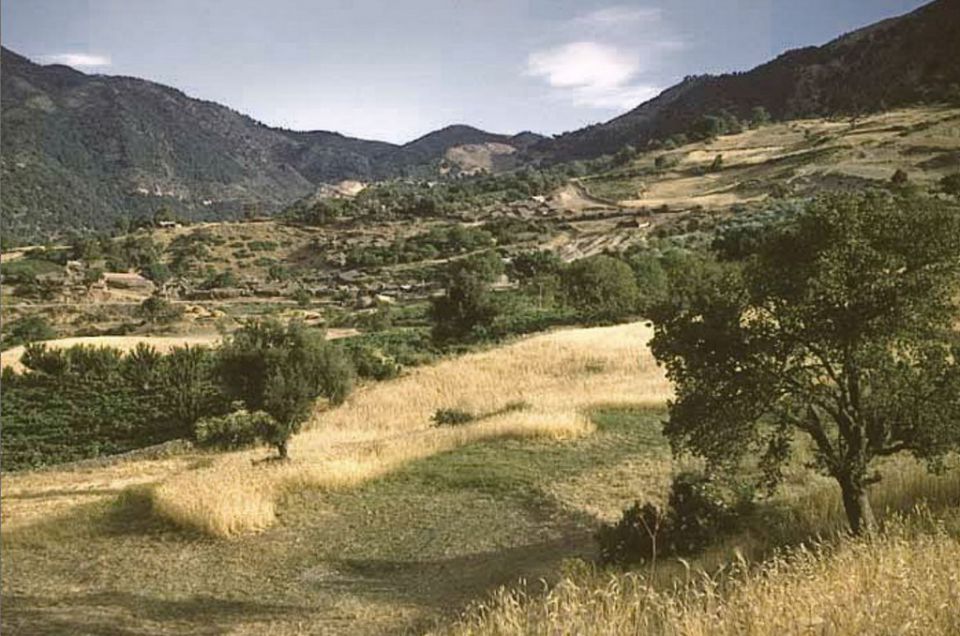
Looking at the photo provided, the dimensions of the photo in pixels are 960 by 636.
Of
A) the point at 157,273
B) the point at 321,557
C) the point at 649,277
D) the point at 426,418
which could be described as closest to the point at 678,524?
the point at 321,557

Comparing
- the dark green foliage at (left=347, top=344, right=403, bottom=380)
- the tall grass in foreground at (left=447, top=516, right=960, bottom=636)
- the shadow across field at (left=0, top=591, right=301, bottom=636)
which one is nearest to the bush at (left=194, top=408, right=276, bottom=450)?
the dark green foliage at (left=347, top=344, right=403, bottom=380)

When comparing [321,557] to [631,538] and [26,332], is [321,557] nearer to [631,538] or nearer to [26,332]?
[631,538]

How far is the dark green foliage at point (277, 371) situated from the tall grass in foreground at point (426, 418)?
3.98ft

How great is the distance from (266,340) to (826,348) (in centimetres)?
1523

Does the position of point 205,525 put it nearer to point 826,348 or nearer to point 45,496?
point 45,496

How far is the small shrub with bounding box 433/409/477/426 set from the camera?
23.7m

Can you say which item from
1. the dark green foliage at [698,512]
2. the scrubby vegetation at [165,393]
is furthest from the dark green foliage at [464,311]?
Result: the dark green foliage at [698,512]

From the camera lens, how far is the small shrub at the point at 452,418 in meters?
23.7

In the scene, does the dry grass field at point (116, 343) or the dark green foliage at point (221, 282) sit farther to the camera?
the dark green foliage at point (221, 282)

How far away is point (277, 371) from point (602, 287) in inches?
1516

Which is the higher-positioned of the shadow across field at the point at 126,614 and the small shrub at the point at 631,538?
the shadow across field at the point at 126,614

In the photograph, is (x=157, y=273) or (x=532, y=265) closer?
(x=532, y=265)

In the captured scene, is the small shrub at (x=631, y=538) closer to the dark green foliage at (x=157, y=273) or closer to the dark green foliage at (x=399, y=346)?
the dark green foliage at (x=399, y=346)

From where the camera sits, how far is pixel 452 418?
78.3 feet
